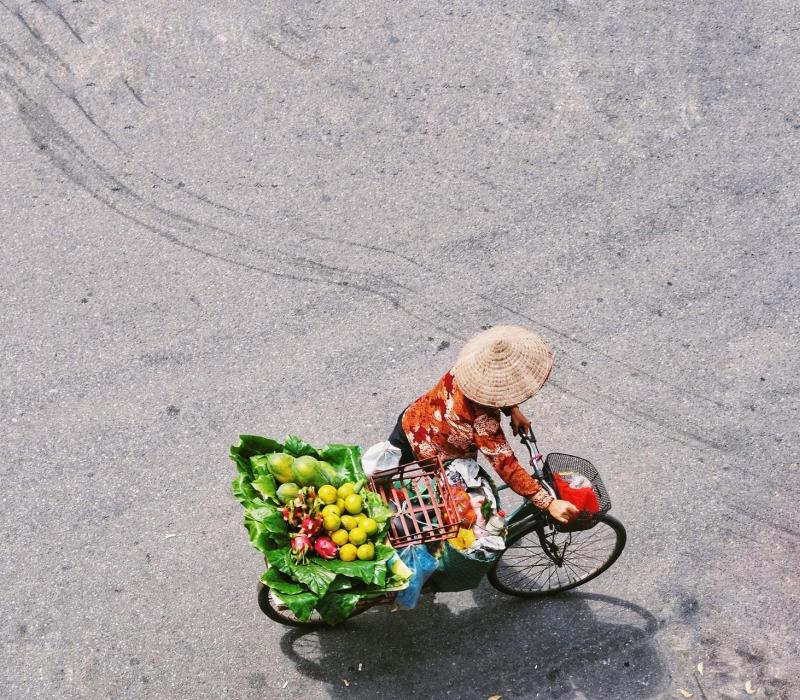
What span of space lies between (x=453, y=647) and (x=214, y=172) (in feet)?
11.9

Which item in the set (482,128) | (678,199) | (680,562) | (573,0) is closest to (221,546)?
(680,562)

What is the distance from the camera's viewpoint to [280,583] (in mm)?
3635

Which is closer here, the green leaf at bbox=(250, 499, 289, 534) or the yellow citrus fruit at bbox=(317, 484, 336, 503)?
the green leaf at bbox=(250, 499, 289, 534)

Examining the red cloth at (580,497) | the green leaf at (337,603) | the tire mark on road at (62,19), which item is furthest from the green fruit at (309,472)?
the tire mark on road at (62,19)

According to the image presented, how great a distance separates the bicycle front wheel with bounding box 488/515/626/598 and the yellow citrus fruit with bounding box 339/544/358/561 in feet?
3.69

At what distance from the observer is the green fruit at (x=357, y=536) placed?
12.1 feet

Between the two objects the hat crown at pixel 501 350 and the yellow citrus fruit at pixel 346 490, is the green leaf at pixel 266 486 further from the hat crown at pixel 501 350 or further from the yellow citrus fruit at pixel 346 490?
the hat crown at pixel 501 350

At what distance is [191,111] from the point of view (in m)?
6.27

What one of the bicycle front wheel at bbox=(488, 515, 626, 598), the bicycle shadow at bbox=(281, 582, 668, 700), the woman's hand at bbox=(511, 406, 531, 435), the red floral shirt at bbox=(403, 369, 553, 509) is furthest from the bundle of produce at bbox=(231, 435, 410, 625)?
the bicycle front wheel at bbox=(488, 515, 626, 598)

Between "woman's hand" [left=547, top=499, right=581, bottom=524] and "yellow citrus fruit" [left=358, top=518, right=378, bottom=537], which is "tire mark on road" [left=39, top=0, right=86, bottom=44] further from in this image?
"woman's hand" [left=547, top=499, right=581, bottom=524]

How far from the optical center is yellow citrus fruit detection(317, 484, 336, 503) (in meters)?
3.78

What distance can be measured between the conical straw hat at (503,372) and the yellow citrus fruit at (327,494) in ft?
2.46

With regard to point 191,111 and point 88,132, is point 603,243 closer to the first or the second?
point 191,111

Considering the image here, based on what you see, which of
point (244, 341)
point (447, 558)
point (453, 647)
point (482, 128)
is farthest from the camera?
point (482, 128)
